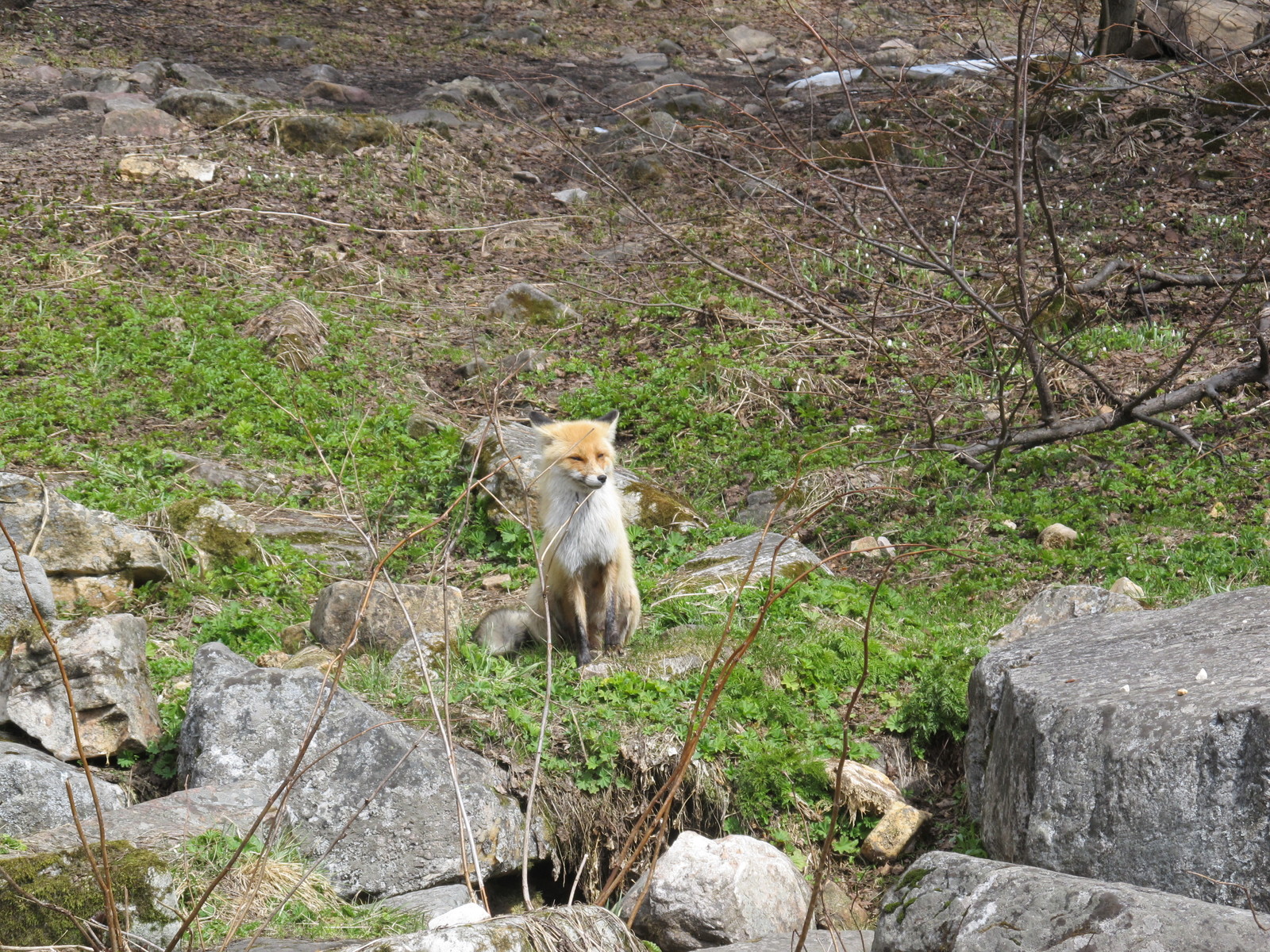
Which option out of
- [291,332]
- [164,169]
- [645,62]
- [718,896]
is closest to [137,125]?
[164,169]

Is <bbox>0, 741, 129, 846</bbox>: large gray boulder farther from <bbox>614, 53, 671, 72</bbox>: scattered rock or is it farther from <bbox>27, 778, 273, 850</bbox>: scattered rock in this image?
<bbox>614, 53, 671, 72</bbox>: scattered rock

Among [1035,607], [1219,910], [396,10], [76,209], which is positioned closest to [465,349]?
[76,209]

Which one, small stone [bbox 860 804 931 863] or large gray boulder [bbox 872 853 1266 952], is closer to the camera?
large gray boulder [bbox 872 853 1266 952]

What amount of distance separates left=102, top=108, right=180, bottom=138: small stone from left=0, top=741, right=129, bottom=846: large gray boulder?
12.6 metres

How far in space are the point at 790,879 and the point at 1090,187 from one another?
39.6 ft

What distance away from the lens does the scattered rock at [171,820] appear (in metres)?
4.25

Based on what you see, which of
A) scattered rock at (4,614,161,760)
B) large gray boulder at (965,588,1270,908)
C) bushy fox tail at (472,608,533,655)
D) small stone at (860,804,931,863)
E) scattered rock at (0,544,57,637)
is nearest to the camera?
large gray boulder at (965,588,1270,908)

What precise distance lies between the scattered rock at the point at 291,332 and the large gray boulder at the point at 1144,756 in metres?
8.53

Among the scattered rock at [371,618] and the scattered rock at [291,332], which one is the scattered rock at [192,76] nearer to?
the scattered rock at [291,332]

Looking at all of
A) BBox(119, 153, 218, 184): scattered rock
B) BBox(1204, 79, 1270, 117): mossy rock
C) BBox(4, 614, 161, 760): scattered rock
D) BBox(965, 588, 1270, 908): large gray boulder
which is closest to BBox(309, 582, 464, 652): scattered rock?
BBox(4, 614, 161, 760): scattered rock

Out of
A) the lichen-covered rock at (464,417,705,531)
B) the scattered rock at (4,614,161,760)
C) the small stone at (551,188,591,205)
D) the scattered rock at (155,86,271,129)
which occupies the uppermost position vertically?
the scattered rock at (155,86,271,129)

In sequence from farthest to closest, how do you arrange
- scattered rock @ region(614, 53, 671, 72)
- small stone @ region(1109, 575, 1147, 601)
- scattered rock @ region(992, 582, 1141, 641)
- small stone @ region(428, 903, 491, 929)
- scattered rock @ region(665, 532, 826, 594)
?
scattered rock @ region(614, 53, 671, 72), scattered rock @ region(665, 532, 826, 594), small stone @ region(1109, 575, 1147, 601), scattered rock @ region(992, 582, 1141, 641), small stone @ region(428, 903, 491, 929)

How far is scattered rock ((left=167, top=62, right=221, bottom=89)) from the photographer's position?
17.7 meters

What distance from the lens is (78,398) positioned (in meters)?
10.1
